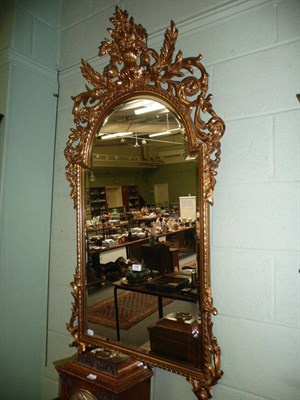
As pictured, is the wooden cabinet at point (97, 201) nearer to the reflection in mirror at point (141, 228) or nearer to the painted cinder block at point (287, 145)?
the reflection in mirror at point (141, 228)

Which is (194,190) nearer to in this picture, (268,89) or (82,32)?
(268,89)

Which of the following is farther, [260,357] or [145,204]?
[145,204]

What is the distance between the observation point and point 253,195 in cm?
102

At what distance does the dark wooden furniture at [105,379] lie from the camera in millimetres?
1000

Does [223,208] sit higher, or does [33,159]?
[33,159]

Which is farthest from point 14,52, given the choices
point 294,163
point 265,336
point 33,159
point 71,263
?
point 265,336

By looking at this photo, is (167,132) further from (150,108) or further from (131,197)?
(131,197)

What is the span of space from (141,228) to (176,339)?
18.2 inches

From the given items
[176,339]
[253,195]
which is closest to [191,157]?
[253,195]

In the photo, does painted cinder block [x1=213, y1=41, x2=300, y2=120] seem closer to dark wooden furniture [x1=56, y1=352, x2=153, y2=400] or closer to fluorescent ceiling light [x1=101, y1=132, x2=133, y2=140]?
fluorescent ceiling light [x1=101, y1=132, x2=133, y2=140]

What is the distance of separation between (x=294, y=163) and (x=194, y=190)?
35cm

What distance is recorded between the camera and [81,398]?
1.06 m

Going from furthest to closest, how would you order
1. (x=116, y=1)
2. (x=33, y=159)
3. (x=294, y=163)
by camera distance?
(x=33, y=159) < (x=116, y=1) < (x=294, y=163)

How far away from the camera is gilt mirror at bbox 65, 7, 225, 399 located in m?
1.07
